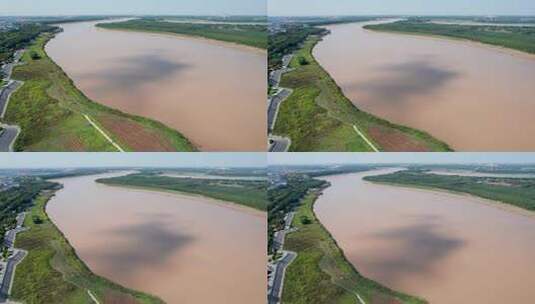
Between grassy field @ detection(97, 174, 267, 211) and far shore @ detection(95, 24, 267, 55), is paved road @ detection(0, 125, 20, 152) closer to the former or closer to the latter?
grassy field @ detection(97, 174, 267, 211)

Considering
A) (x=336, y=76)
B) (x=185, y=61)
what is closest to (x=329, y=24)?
(x=336, y=76)

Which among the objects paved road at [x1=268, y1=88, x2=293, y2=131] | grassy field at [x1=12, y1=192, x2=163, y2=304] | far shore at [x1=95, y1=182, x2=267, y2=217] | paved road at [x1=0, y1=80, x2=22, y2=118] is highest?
paved road at [x1=0, y1=80, x2=22, y2=118]

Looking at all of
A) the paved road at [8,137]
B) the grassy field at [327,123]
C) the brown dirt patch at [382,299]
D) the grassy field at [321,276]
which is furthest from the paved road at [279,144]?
the paved road at [8,137]

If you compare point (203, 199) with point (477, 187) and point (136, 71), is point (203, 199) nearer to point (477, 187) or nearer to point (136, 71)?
point (136, 71)

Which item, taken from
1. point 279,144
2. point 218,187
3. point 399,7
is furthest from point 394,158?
point 218,187

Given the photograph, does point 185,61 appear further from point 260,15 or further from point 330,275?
point 330,275

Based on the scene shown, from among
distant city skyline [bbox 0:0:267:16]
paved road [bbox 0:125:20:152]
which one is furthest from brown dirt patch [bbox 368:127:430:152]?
paved road [bbox 0:125:20:152]
